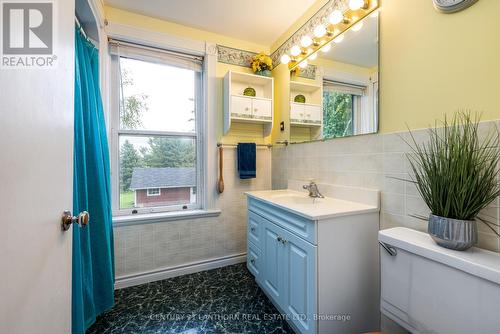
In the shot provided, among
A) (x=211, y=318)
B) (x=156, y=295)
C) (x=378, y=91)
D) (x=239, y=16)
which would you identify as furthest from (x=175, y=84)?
(x=211, y=318)

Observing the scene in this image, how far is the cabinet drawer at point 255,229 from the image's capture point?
66.3 inches

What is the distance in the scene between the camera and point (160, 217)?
1.93 m

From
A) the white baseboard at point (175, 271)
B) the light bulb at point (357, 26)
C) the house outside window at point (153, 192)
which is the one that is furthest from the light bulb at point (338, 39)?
the white baseboard at point (175, 271)

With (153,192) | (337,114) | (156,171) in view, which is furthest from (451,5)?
(153,192)

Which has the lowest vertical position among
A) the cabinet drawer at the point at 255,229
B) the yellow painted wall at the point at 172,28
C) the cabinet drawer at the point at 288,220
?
the cabinet drawer at the point at 255,229

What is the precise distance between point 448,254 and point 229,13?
2168mm

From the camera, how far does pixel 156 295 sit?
1.72 metres

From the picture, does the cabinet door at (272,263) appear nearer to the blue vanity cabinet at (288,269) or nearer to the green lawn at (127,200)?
the blue vanity cabinet at (288,269)

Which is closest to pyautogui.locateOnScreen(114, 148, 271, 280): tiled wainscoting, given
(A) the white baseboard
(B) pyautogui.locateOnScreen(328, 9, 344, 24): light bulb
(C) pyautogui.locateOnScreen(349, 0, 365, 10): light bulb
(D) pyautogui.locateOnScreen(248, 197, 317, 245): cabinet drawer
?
(A) the white baseboard

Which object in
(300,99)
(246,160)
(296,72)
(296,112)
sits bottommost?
(246,160)

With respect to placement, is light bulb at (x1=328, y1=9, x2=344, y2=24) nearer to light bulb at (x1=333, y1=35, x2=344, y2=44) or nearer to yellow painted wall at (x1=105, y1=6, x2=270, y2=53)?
light bulb at (x1=333, y1=35, x2=344, y2=44)

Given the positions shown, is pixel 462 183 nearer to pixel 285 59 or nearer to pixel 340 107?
pixel 340 107

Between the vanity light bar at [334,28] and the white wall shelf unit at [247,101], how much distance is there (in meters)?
0.33

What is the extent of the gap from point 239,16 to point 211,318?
7.91 ft
